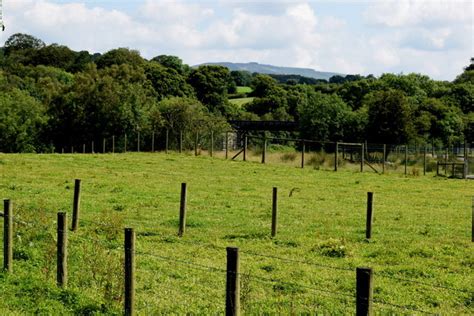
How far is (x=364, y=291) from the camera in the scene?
268 inches

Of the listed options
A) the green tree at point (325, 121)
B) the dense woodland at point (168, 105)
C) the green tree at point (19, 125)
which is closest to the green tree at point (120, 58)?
the dense woodland at point (168, 105)

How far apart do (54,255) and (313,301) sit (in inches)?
197

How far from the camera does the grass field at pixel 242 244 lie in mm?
10969

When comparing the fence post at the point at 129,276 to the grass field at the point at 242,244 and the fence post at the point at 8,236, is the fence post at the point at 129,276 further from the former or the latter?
the fence post at the point at 8,236

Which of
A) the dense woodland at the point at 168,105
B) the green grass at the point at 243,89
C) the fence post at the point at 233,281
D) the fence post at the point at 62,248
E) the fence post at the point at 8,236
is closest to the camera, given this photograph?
the fence post at the point at 233,281

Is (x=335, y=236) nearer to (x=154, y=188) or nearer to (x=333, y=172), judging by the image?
(x=154, y=188)

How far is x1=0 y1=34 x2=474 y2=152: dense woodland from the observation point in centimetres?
5953

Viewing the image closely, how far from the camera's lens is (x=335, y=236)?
17641 millimetres

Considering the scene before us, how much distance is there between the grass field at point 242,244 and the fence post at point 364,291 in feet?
1.63

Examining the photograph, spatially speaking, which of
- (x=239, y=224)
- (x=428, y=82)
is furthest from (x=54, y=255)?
(x=428, y=82)

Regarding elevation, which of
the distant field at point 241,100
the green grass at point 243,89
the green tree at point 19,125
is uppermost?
the green grass at point 243,89

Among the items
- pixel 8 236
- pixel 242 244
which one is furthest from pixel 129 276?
pixel 242 244

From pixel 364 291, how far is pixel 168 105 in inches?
2275

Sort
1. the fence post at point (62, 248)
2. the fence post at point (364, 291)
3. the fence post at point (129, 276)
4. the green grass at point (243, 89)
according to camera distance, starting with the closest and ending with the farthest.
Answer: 1. the fence post at point (364, 291)
2. the fence post at point (129, 276)
3. the fence post at point (62, 248)
4. the green grass at point (243, 89)
